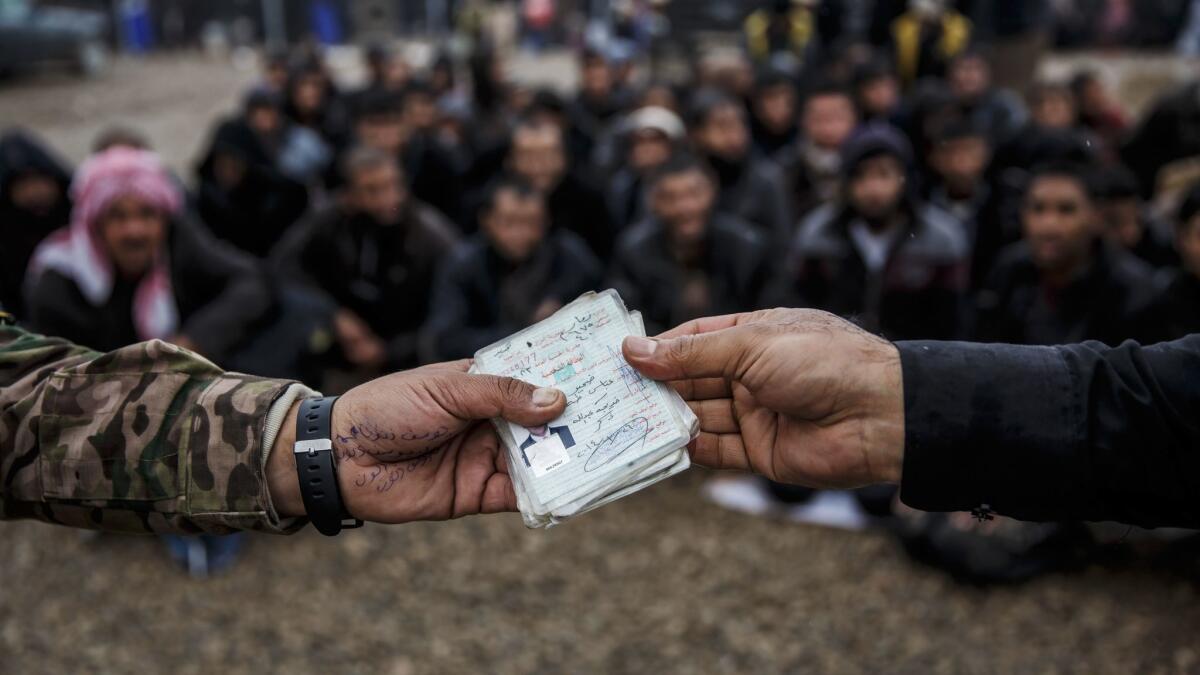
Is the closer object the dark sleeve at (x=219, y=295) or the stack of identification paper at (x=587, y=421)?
the stack of identification paper at (x=587, y=421)

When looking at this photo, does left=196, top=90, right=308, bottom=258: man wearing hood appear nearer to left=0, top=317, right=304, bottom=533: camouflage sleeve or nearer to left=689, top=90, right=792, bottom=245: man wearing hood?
Result: left=689, top=90, right=792, bottom=245: man wearing hood

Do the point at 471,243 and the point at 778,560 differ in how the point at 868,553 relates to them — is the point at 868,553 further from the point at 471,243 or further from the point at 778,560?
the point at 471,243

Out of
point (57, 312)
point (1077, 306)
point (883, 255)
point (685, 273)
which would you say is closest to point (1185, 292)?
point (1077, 306)

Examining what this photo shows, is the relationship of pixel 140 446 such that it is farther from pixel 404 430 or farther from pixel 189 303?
pixel 189 303

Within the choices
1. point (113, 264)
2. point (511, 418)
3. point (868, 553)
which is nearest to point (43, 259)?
point (113, 264)

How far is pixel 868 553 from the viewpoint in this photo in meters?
3.95

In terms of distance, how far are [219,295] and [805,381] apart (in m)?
3.53

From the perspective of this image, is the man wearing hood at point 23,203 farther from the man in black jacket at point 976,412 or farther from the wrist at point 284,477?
the man in black jacket at point 976,412

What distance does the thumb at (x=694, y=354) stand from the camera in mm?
1912

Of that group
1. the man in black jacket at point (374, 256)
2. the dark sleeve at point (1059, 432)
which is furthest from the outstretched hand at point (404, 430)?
the man in black jacket at point (374, 256)

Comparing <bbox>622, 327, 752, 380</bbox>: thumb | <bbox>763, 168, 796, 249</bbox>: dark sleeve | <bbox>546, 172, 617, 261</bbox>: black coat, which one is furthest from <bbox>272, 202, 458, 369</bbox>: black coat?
<bbox>622, 327, 752, 380</bbox>: thumb

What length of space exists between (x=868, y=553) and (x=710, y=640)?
0.85m

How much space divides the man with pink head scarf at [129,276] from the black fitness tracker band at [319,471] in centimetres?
269

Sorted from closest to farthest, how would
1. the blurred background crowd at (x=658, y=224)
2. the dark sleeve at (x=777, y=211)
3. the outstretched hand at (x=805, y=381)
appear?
1. the outstretched hand at (x=805, y=381)
2. the blurred background crowd at (x=658, y=224)
3. the dark sleeve at (x=777, y=211)
